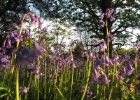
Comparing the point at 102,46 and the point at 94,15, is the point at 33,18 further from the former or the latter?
the point at 94,15

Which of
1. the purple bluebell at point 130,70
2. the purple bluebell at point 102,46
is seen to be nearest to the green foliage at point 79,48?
the purple bluebell at point 102,46

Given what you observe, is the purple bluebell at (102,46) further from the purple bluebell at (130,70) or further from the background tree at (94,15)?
the background tree at (94,15)

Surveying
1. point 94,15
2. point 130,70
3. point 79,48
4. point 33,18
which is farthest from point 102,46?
point 94,15

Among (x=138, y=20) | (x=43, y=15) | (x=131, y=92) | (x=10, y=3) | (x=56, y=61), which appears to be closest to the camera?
(x=131, y=92)

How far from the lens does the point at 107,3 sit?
93.8ft

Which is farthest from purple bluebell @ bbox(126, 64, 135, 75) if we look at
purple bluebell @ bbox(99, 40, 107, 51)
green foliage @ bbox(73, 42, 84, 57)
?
green foliage @ bbox(73, 42, 84, 57)

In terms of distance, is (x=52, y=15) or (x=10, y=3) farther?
(x=52, y=15)

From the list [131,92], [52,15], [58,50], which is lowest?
[131,92]

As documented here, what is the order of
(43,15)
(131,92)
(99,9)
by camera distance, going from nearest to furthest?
(131,92) → (43,15) → (99,9)

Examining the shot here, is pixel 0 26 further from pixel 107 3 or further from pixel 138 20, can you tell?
pixel 138 20

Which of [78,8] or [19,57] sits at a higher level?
[78,8]

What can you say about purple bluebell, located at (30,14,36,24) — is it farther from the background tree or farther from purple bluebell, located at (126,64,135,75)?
the background tree

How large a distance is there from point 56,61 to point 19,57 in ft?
14.2

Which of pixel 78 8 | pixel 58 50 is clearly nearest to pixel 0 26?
pixel 78 8
